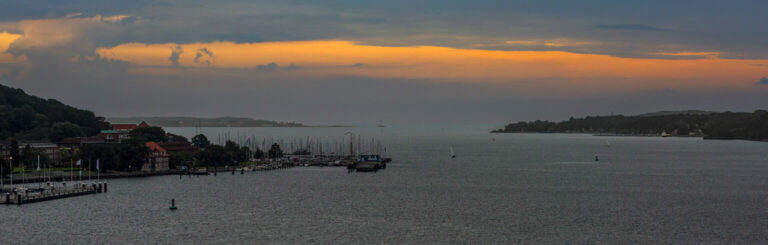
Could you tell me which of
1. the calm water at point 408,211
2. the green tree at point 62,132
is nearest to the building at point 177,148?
the calm water at point 408,211

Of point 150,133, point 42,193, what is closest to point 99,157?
point 42,193

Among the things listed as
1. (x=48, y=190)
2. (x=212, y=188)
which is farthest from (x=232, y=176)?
(x=48, y=190)

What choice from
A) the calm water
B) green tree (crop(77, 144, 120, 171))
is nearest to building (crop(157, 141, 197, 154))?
green tree (crop(77, 144, 120, 171))

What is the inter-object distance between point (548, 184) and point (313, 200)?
3817 centimetres

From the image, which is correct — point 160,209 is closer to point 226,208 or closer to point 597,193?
point 226,208

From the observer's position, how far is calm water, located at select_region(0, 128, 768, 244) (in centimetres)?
5928

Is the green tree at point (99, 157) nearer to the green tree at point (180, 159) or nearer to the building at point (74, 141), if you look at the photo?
the green tree at point (180, 159)

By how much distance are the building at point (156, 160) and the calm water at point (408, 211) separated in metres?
11.6

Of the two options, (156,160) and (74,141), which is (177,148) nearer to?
(156,160)

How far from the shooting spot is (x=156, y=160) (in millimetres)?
128125

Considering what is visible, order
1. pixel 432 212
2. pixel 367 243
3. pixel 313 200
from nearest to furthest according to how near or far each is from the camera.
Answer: pixel 367 243, pixel 432 212, pixel 313 200

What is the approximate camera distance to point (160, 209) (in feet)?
247

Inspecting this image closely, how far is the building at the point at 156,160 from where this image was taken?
126 meters

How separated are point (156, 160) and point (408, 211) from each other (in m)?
67.8
